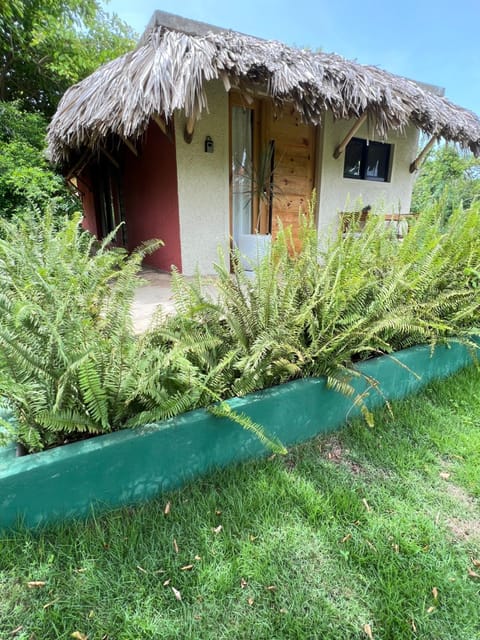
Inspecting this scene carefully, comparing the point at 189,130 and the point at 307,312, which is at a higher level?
the point at 189,130

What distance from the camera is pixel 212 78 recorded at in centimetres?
320

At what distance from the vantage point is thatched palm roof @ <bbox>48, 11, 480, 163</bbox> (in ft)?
10.4

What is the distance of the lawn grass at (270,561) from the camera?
3.04 feet

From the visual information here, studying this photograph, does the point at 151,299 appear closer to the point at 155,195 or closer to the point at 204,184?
the point at 204,184

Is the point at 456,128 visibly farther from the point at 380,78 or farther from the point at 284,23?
the point at 284,23

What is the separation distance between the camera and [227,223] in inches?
184

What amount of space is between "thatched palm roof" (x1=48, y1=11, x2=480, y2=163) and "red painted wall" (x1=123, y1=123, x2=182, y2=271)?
800 millimetres

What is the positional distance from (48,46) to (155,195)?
6.71 m

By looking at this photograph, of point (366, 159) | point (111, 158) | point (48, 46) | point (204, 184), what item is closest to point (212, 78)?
point (204, 184)

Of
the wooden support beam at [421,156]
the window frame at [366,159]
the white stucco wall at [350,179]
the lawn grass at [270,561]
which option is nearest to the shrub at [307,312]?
the lawn grass at [270,561]

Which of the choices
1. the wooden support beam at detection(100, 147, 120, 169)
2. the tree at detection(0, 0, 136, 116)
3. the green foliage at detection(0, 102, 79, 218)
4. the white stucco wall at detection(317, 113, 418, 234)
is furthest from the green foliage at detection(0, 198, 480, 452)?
the tree at detection(0, 0, 136, 116)

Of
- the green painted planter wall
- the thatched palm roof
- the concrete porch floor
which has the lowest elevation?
the green painted planter wall

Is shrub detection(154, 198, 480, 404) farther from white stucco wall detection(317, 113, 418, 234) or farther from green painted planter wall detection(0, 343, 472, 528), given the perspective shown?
white stucco wall detection(317, 113, 418, 234)

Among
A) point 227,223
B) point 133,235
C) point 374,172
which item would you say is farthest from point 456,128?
point 133,235
